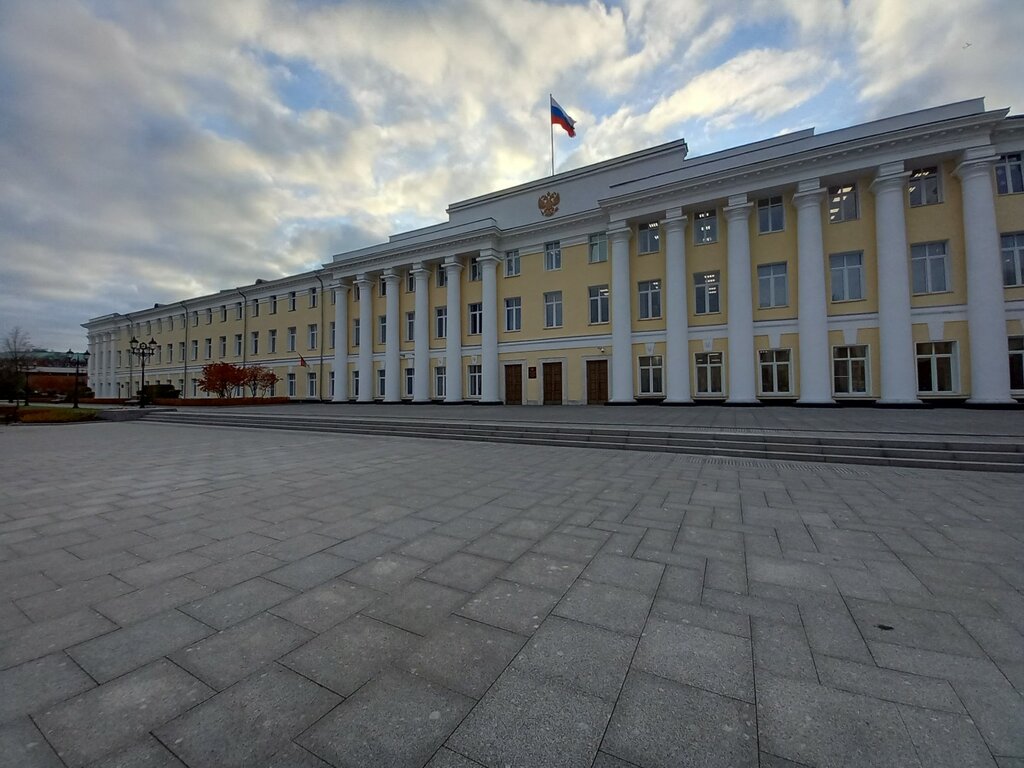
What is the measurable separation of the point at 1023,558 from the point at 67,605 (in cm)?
817

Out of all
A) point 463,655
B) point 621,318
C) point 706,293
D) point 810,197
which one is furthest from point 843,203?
point 463,655

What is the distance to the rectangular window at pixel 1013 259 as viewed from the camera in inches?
712

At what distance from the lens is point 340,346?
114 ft

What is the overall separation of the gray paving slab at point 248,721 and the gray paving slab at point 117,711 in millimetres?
128

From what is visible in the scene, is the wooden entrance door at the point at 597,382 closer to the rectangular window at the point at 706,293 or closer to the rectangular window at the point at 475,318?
the rectangular window at the point at 706,293

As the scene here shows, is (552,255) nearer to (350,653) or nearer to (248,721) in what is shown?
(350,653)

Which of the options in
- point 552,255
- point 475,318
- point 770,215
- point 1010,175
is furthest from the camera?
point 475,318

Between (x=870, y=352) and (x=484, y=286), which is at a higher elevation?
(x=484, y=286)

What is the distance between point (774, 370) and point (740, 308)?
11.6 feet

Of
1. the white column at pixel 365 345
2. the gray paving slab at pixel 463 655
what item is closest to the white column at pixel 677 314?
the gray paving slab at pixel 463 655

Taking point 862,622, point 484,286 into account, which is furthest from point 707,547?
point 484,286

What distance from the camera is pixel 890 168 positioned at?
19047 millimetres

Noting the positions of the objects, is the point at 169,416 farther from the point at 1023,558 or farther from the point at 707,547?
the point at 1023,558

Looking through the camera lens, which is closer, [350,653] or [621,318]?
[350,653]
